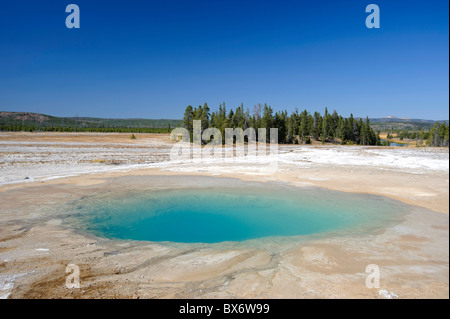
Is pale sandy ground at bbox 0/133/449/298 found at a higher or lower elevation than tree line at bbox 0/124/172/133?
lower

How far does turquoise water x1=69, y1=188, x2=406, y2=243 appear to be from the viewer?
27.5 ft

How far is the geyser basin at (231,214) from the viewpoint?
8.38 meters

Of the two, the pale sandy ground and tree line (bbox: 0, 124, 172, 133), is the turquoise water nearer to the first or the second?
the pale sandy ground

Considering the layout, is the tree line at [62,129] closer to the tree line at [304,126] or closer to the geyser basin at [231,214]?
the tree line at [304,126]

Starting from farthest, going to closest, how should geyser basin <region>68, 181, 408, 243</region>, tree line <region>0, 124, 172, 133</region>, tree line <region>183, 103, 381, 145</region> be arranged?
tree line <region>0, 124, 172, 133</region> < tree line <region>183, 103, 381, 145</region> < geyser basin <region>68, 181, 408, 243</region>

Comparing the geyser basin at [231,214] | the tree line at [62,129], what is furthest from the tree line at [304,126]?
the geyser basin at [231,214]

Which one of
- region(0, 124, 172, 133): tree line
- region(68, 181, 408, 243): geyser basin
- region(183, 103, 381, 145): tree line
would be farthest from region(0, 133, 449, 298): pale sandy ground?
region(0, 124, 172, 133): tree line

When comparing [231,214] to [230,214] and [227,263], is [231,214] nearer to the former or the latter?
[230,214]

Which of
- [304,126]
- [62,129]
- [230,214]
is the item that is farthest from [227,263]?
[62,129]

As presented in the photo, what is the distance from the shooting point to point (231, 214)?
411 inches

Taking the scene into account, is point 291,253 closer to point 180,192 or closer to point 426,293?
point 426,293

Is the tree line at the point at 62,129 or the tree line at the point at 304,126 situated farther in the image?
the tree line at the point at 62,129

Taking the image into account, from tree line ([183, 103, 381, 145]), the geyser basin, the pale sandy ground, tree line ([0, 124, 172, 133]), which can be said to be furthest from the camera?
tree line ([0, 124, 172, 133])
